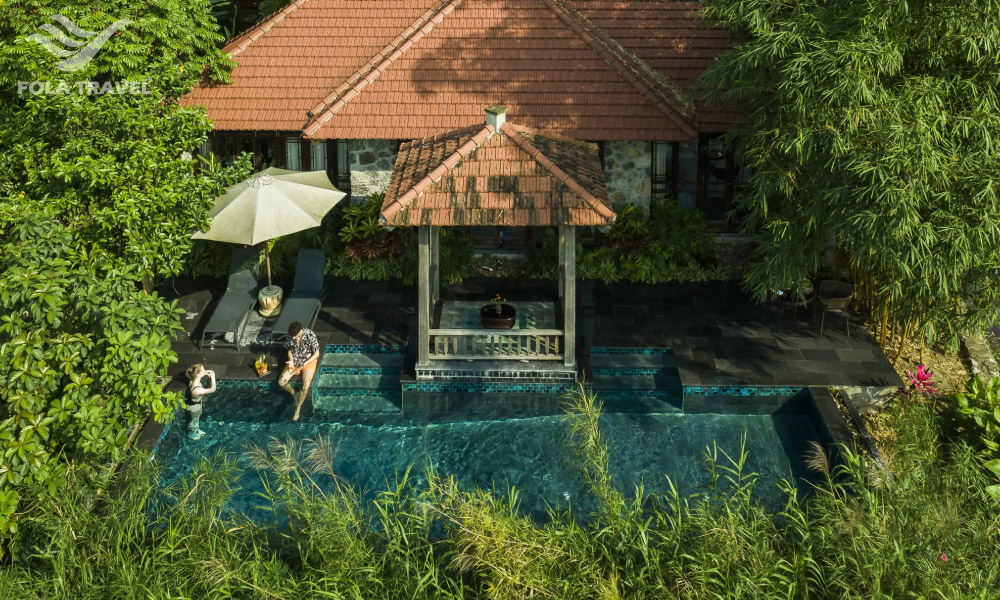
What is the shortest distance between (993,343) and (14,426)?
15.7 meters

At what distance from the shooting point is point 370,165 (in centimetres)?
1912

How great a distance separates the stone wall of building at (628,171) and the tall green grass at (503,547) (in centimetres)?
849

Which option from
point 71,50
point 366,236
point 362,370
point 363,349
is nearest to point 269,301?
point 363,349

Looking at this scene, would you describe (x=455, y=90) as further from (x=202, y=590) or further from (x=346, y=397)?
(x=202, y=590)

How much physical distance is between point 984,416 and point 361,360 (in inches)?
393

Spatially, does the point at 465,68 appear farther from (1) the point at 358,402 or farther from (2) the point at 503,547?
(2) the point at 503,547

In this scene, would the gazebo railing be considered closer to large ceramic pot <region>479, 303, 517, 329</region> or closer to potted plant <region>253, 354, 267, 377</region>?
large ceramic pot <region>479, 303, 517, 329</region>

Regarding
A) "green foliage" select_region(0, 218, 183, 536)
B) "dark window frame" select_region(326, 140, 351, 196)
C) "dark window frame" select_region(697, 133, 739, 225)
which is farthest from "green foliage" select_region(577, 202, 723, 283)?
"green foliage" select_region(0, 218, 183, 536)

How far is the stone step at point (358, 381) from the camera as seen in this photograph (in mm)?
15414

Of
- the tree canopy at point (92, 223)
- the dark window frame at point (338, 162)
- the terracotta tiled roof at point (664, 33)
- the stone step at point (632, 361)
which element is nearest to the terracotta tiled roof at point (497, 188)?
the stone step at point (632, 361)

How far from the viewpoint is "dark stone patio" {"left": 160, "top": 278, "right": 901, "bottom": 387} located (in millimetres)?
15148

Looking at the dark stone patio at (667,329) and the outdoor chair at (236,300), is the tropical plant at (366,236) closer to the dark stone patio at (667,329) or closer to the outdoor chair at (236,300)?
the dark stone patio at (667,329)

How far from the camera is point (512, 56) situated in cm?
1895

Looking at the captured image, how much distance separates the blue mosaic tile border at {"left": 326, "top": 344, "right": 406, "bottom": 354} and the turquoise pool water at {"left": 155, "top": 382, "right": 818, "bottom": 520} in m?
A: 1.13
